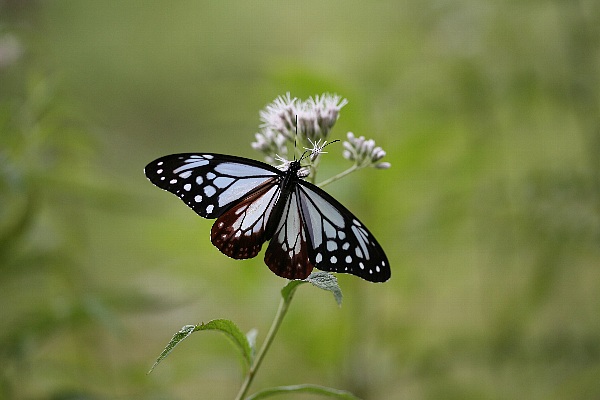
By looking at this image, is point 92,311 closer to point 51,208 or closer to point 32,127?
point 32,127

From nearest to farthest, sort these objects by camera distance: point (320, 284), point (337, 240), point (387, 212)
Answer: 1. point (320, 284)
2. point (337, 240)
3. point (387, 212)

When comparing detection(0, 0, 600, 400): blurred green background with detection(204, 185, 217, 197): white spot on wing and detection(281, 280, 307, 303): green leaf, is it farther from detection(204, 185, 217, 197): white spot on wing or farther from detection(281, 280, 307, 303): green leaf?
detection(281, 280, 307, 303): green leaf

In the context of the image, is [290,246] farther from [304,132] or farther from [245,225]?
[304,132]

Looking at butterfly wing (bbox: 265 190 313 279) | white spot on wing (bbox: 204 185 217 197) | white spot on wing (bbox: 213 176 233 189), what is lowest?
butterfly wing (bbox: 265 190 313 279)

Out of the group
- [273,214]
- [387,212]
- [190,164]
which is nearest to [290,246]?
[273,214]

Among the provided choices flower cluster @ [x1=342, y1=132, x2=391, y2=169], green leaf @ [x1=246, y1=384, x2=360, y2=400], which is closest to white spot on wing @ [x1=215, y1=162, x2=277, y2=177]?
flower cluster @ [x1=342, y1=132, x2=391, y2=169]

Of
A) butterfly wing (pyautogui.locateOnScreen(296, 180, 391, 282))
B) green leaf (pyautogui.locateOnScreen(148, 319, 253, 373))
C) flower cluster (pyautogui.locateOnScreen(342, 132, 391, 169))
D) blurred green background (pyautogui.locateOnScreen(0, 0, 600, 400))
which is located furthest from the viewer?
blurred green background (pyautogui.locateOnScreen(0, 0, 600, 400))
